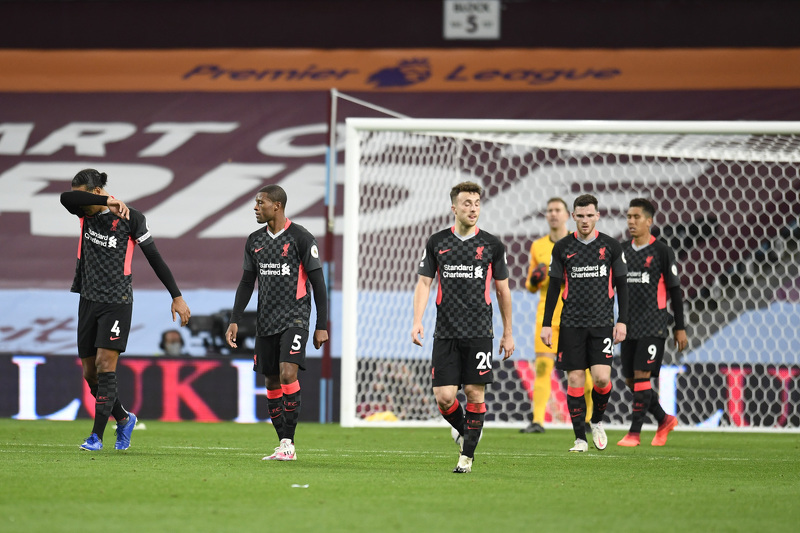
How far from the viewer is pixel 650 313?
28.0 ft

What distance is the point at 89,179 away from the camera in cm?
698

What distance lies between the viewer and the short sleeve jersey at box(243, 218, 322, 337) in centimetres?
657

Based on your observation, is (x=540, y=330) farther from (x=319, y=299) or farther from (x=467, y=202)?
(x=467, y=202)

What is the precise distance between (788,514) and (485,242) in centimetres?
225

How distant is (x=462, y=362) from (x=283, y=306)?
1.18m

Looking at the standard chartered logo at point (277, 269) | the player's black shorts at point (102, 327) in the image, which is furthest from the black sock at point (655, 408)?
the player's black shorts at point (102, 327)

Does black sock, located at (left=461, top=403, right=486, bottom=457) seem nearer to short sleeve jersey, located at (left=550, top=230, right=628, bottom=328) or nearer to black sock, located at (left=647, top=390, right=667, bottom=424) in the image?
short sleeve jersey, located at (left=550, top=230, right=628, bottom=328)

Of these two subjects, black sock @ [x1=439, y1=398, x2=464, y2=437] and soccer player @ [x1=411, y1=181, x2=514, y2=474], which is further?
black sock @ [x1=439, y1=398, x2=464, y2=437]
